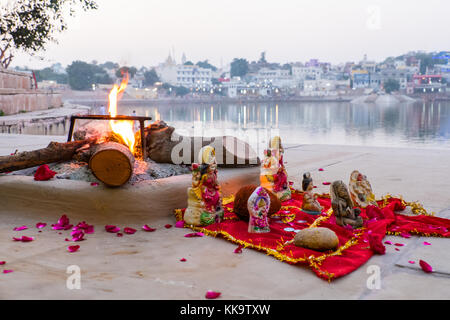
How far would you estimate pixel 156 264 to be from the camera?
406 centimetres

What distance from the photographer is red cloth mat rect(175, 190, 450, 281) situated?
158 inches

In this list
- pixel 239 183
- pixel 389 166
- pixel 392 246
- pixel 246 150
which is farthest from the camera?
pixel 389 166

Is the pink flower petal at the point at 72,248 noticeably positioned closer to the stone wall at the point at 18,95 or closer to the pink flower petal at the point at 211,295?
the pink flower petal at the point at 211,295

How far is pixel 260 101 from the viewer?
13025 centimetres

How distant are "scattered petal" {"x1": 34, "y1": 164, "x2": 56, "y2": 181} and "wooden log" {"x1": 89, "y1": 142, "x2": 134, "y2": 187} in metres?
0.79

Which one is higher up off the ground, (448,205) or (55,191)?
(55,191)

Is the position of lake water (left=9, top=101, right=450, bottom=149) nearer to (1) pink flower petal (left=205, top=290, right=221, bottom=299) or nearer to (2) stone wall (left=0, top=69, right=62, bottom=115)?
(2) stone wall (left=0, top=69, right=62, bottom=115)

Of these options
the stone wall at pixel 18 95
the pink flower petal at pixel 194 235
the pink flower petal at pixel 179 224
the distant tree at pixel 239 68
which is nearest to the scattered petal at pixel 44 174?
the pink flower petal at pixel 179 224

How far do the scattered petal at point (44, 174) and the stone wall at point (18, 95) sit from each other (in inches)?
938

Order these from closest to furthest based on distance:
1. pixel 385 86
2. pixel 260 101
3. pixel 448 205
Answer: pixel 448 205 < pixel 385 86 < pixel 260 101

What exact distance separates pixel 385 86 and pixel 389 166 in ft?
393

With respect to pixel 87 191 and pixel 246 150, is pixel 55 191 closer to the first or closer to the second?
pixel 87 191

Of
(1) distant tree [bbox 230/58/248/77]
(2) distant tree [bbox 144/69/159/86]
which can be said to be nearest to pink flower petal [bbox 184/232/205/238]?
(2) distant tree [bbox 144/69/159/86]
